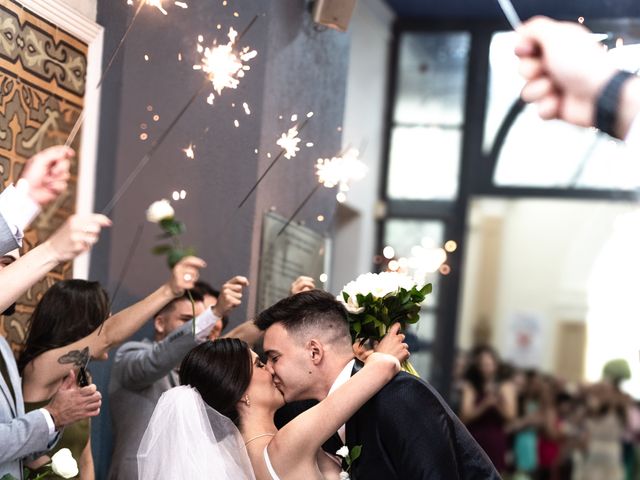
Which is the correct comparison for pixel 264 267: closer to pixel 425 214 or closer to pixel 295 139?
pixel 295 139

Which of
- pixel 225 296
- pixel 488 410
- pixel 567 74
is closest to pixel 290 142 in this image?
pixel 225 296

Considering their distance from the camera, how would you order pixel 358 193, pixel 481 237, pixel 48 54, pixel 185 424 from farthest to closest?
pixel 481 237 < pixel 358 193 < pixel 48 54 < pixel 185 424

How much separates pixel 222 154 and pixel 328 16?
3.10 feet

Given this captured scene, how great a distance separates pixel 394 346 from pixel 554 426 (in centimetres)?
641

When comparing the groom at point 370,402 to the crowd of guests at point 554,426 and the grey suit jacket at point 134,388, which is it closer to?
the grey suit jacket at point 134,388

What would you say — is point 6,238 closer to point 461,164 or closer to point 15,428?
point 15,428

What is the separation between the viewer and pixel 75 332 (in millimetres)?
3482

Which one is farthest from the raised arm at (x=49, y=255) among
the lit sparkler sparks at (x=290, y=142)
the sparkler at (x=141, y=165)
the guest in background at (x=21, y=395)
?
the lit sparkler sparks at (x=290, y=142)

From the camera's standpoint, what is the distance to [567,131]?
14.8 metres

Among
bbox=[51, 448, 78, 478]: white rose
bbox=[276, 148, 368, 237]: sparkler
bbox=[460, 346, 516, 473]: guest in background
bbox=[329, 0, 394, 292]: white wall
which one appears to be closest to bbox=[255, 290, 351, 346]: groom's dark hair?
bbox=[51, 448, 78, 478]: white rose

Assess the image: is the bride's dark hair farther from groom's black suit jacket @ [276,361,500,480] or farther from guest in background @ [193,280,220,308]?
guest in background @ [193,280,220,308]

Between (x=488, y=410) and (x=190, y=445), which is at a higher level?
(x=190, y=445)

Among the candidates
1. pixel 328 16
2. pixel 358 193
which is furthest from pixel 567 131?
pixel 328 16

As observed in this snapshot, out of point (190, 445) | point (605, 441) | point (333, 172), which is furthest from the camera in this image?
point (605, 441)
